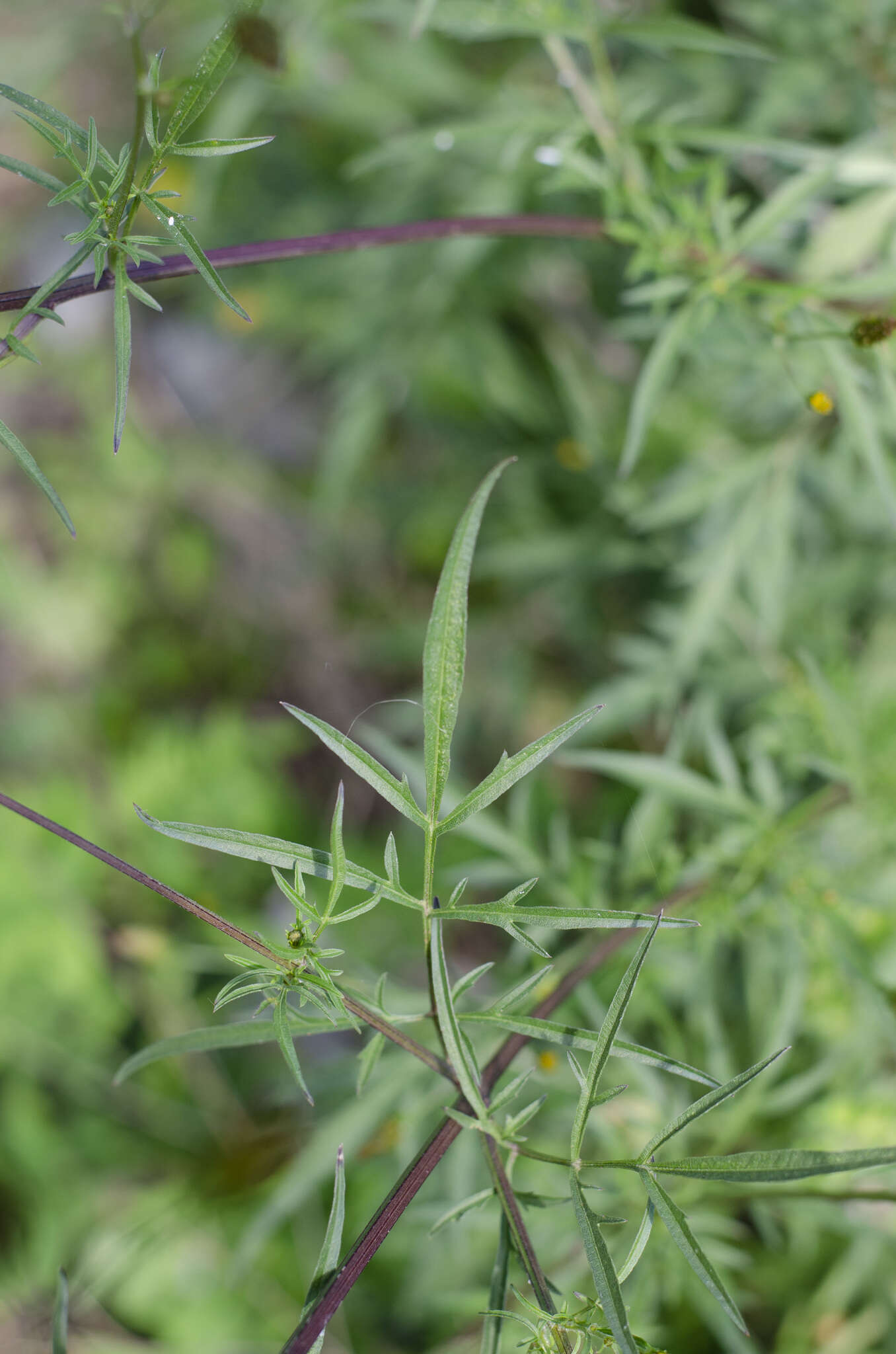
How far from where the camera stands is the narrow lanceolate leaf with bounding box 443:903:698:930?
69cm

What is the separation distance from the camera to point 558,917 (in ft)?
2.32

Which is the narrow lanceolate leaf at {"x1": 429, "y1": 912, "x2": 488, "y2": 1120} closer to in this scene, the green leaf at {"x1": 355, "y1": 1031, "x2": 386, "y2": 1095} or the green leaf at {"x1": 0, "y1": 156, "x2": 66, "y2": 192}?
the green leaf at {"x1": 355, "y1": 1031, "x2": 386, "y2": 1095}

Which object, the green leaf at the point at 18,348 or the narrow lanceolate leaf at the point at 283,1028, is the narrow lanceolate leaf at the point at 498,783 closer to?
the narrow lanceolate leaf at the point at 283,1028

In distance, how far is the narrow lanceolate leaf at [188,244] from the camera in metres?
0.68

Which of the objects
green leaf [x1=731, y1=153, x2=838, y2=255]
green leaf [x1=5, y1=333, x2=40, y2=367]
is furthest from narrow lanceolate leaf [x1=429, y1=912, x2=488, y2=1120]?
green leaf [x1=731, y1=153, x2=838, y2=255]

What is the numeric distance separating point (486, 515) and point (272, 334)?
89cm

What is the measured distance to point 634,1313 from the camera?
3.66ft

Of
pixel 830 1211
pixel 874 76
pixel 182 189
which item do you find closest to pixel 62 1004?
pixel 830 1211

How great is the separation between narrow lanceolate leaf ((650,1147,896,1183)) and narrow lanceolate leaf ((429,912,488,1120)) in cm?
15

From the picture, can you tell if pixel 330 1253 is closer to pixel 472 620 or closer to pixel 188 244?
pixel 188 244

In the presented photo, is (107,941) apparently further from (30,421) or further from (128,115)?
(128,115)

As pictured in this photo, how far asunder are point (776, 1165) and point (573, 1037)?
17 cm

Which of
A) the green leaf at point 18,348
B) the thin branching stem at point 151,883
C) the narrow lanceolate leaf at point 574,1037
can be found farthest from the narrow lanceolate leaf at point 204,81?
the narrow lanceolate leaf at point 574,1037

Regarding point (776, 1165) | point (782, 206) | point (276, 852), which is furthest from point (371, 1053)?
point (782, 206)
